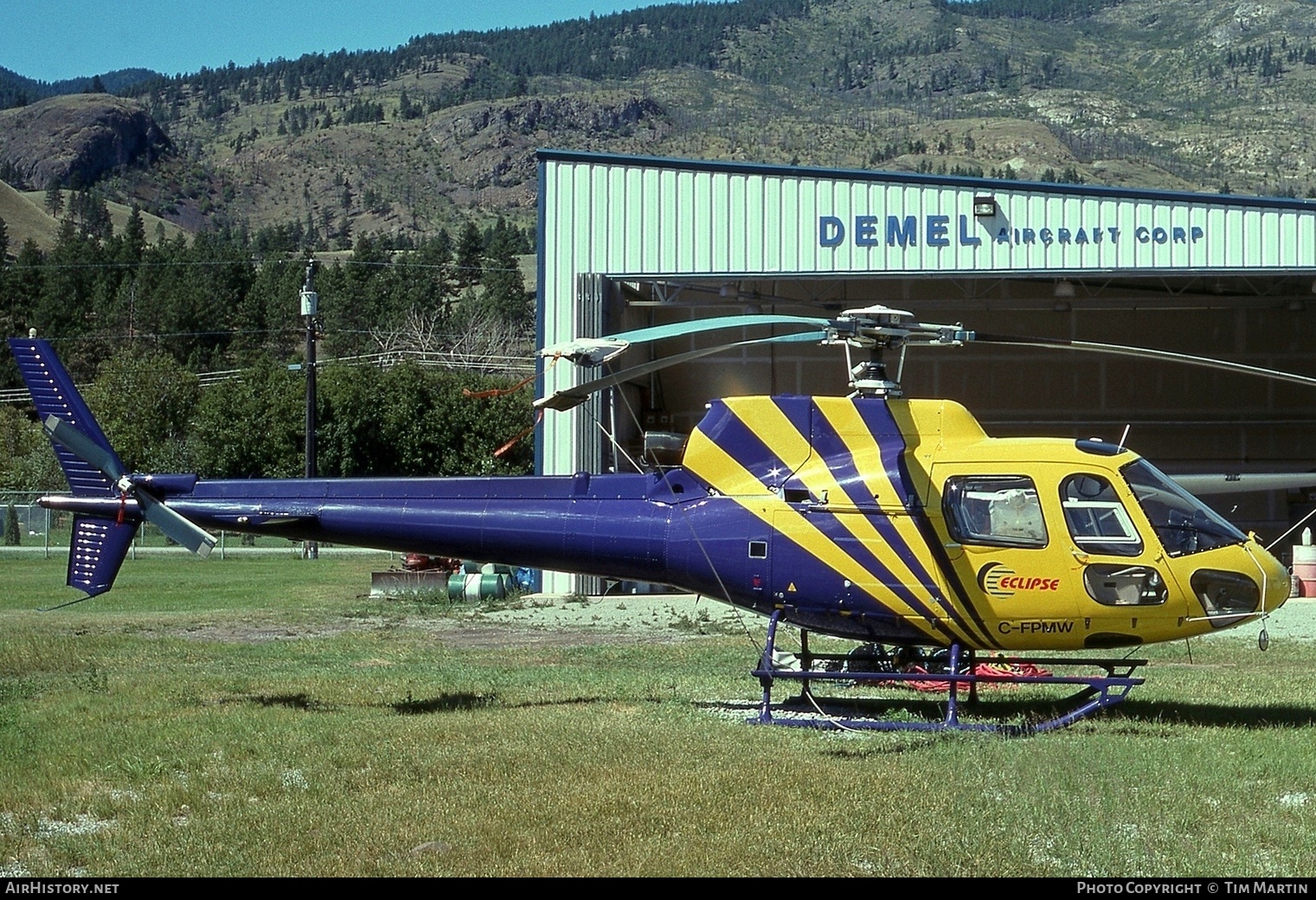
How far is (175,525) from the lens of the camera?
11867mm

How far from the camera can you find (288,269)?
10300 centimetres

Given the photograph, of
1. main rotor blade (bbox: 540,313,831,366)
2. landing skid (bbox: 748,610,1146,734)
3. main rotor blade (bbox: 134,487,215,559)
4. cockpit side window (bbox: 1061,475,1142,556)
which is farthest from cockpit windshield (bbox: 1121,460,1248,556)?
main rotor blade (bbox: 134,487,215,559)

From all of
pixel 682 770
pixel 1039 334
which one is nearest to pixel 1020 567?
pixel 682 770

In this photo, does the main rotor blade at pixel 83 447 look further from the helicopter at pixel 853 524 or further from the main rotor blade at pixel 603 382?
the main rotor blade at pixel 603 382

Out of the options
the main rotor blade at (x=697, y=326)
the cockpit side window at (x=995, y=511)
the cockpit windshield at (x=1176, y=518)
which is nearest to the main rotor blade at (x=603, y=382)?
the main rotor blade at (x=697, y=326)

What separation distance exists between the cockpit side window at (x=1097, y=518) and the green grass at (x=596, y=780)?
143 cm

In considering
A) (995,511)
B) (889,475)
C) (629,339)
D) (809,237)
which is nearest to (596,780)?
(629,339)

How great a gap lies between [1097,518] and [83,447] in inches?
344

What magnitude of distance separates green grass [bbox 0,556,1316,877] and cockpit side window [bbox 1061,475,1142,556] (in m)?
1.43

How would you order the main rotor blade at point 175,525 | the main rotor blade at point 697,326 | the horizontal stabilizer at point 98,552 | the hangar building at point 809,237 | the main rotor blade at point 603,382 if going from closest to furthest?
the main rotor blade at point 697,326 < the main rotor blade at point 603,382 < the main rotor blade at point 175,525 < the horizontal stabilizer at point 98,552 < the hangar building at point 809,237

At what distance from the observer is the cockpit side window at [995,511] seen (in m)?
10.6

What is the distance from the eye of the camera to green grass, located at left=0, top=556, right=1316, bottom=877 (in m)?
7.27

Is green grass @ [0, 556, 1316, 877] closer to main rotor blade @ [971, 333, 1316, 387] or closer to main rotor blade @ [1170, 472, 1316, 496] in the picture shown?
main rotor blade @ [1170, 472, 1316, 496]
